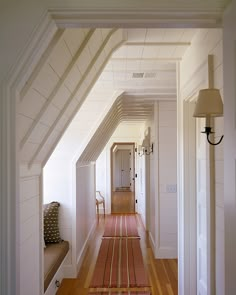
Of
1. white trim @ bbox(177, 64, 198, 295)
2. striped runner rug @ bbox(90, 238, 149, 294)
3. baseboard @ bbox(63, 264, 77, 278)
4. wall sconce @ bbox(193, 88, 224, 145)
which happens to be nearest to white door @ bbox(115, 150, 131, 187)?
striped runner rug @ bbox(90, 238, 149, 294)

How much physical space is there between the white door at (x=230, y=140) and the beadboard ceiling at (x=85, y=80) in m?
0.74

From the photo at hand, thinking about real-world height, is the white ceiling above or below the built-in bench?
above

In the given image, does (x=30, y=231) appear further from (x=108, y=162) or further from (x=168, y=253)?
(x=108, y=162)

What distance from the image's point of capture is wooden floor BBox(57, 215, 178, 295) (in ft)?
12.4

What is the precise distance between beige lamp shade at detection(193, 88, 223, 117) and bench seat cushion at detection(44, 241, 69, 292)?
2.31 metres

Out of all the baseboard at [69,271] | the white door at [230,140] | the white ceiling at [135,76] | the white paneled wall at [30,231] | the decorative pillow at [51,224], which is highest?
the white ceiling at [135,76]

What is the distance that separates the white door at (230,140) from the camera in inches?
40.2

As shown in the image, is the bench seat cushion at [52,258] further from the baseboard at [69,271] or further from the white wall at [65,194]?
the baseboard at [69,271]

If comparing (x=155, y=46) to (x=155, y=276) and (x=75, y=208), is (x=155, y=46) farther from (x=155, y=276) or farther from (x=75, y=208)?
(x=155, y=276)

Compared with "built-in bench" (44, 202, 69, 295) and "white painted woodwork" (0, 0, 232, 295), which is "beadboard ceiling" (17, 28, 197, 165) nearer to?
"white painted woodwork" (0, 0, 232, 295)

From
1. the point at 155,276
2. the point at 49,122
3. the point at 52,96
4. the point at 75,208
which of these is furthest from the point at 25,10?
the point at 155,276

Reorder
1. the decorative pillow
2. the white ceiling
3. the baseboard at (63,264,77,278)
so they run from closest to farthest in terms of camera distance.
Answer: the white ceiling, the decorative pillow, the baseboard at (63,264,77,278)

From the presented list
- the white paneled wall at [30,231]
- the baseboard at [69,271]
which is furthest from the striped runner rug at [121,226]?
the white paneled wall at [30,231]

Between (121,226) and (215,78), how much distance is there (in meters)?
6.16
